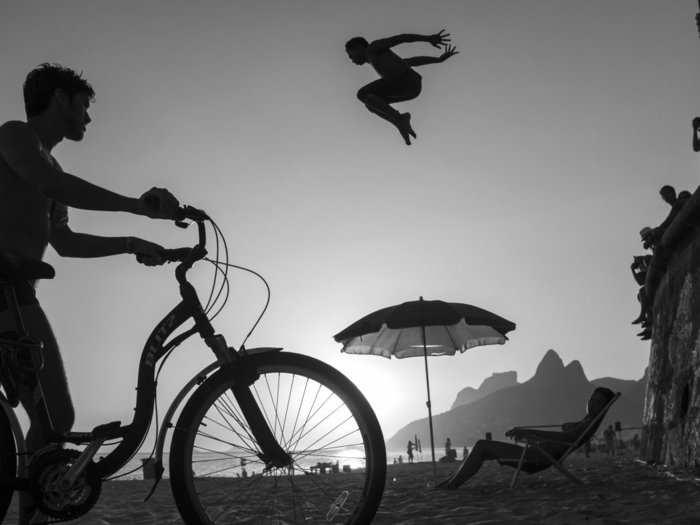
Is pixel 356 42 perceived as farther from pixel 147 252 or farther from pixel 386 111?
pixel 147 252

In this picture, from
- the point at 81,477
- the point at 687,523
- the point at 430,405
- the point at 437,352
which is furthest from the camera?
the point at 437,352

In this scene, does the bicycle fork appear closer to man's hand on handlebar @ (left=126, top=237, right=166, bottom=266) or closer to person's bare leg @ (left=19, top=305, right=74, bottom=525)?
man's hand on handlebar @ (left=126, top=237, right=166, bottom=266)

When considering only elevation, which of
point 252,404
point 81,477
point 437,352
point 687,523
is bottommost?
point 687,523

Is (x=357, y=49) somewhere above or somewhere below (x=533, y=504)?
above

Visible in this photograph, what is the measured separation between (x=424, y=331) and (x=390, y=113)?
4214mm

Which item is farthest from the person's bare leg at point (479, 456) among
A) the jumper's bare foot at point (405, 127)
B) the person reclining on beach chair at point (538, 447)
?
the jumper's bare foot at point (405, 127)

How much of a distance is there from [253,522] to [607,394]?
472 cm

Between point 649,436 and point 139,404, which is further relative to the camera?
point 649,436

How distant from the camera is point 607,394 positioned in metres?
7.09

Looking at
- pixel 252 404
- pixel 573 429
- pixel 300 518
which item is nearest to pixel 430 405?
pixel 573 429

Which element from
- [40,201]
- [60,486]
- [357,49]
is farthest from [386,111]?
[60,486]

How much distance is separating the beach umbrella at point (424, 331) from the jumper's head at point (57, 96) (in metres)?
6.86

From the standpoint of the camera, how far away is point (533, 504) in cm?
504

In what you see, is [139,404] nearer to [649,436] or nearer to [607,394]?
[607,394]
